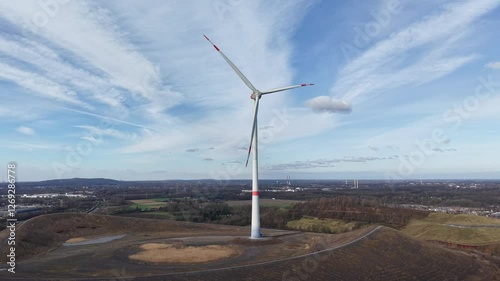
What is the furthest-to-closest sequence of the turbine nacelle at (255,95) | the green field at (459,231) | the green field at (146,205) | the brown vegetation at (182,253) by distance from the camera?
the green field at (146,205) → the green field at (459,231) → the turbine nacelle at (255,95) → the brown vegetation at (182,253)

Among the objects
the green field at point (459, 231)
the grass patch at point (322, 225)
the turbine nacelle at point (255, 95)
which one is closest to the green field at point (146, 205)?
the grass patch at point (322, 225)

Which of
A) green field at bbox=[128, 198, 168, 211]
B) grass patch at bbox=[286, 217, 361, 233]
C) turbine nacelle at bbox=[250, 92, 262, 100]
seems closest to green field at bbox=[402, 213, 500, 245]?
grass patch at bbox=[286, 217, 361, 233]

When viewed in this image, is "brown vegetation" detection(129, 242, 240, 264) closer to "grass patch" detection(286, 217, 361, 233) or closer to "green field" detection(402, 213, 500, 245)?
"green field" detection(402, 213, 500, 245)

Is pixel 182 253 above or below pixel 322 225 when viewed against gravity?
above

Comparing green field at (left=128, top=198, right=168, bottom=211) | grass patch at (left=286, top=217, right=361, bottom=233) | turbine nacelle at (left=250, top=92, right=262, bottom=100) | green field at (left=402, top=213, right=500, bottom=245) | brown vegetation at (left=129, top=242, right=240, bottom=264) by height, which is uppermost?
turbine nacelle at (left=250, top=92, right=262, bottom=100)

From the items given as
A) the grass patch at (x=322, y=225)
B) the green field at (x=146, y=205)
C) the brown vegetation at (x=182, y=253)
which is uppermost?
the brown vegetation at (x=182, y=253)

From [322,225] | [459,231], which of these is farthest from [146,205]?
[459,231]

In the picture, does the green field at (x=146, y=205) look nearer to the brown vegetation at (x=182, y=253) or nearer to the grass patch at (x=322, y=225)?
the grass patch at (x=322, y=225)

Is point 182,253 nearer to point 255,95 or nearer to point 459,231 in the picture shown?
point 255,95
